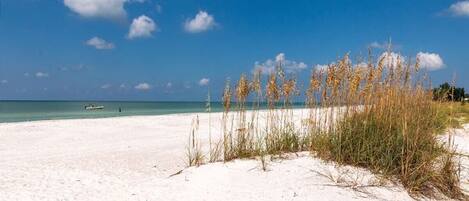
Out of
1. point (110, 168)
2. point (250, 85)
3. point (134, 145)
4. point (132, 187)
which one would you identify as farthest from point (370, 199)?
point (134, 145)

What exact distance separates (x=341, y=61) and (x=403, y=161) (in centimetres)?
155

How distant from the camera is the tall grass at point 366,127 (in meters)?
4.99

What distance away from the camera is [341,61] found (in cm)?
574

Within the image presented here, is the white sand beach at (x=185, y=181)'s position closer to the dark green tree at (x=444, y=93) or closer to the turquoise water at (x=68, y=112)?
the dark green tree at (x=444, y=93)

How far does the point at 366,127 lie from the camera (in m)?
5.31

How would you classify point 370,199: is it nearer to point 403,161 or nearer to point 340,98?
point 403,161

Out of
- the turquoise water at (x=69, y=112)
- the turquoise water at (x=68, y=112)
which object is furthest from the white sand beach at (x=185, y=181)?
the turquoise water at (x=68, y=112)

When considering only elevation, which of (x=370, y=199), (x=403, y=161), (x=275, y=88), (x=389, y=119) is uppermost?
(x=275, y=88)

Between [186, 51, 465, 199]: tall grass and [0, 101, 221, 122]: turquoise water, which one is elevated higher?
[186, 51, 465, 199]: tall grass

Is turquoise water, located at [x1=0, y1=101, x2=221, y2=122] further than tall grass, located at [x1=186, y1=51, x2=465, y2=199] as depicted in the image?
Yes

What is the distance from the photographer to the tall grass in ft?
16.4

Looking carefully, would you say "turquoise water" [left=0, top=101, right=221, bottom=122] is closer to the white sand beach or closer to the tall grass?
the white sand beach

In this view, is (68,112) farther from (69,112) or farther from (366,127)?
(366,127)

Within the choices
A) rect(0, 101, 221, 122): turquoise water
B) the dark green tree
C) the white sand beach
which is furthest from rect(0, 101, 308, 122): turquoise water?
the dark green tree
